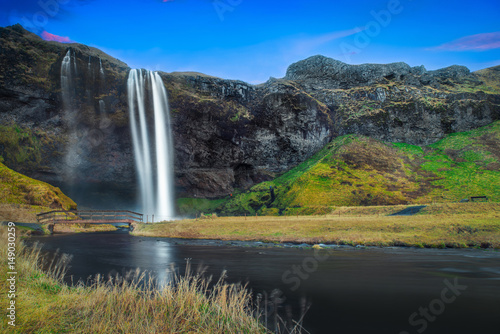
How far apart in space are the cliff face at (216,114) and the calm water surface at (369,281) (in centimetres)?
5175

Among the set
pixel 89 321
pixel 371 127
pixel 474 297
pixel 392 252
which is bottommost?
pixel 392 252

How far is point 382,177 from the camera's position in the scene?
62.5 meters

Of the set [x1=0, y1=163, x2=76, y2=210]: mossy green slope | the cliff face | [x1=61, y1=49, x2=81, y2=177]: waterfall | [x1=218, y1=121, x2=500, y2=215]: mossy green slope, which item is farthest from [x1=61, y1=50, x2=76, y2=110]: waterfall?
[x1=218, y1=121, x2=500, y2=215]: mossy green slope

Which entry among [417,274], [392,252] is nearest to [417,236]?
[392,252]

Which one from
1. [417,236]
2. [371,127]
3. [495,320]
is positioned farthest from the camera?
[371,127]

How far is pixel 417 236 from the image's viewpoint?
90.2 ft

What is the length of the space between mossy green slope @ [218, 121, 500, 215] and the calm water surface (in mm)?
31362

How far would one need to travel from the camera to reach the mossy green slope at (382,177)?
55.2 meters

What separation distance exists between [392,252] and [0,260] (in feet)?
81.1

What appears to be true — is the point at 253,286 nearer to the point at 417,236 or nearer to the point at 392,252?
the point at 392,252

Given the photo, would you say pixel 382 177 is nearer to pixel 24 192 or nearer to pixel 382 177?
pixel 382 177

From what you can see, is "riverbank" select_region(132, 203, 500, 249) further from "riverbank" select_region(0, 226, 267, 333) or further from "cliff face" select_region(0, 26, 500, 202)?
"cliff face" select_region(0, 26, 500, 202)

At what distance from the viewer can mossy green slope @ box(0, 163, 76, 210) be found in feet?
157

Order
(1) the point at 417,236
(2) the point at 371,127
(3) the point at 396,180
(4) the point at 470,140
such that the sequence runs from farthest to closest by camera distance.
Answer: (2) the point at 371,127 < (4) the point at 470,140 < (3) the point at 396,180 < (1) the point at 417,236
